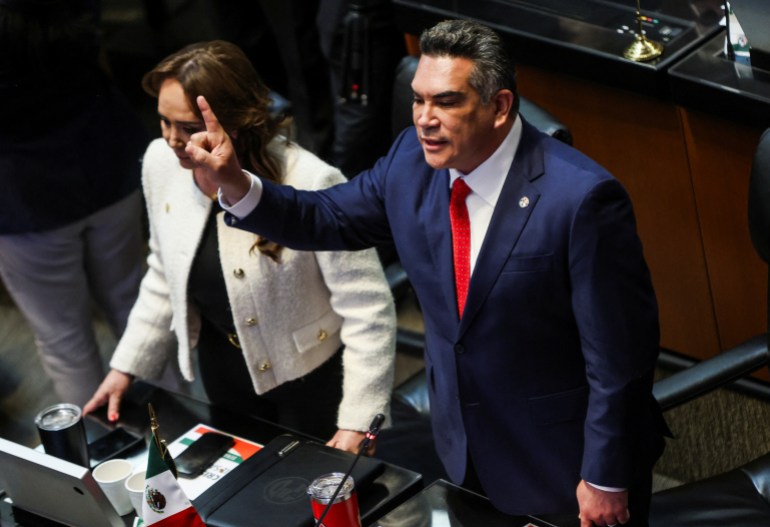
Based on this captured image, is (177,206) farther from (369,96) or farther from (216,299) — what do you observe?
(369,96)

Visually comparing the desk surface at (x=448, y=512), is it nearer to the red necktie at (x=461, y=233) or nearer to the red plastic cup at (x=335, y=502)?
the red plastic cup at (x=335, y=502)

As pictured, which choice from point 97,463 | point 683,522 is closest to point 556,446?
point 683,522

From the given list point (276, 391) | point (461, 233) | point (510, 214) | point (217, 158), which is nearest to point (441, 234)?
point (461, 233)

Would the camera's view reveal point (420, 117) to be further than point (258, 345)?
No

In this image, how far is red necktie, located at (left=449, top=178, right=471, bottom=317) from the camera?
2.24 m

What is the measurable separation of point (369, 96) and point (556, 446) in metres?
1.98

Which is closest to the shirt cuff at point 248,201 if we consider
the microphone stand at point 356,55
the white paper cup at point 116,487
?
the white paper cup at point 116,487

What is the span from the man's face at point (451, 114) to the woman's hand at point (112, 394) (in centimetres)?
108

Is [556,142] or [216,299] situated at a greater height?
[556,142]

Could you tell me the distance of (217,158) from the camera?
2.27m

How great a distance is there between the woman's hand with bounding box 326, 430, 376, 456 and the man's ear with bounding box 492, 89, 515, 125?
0.81 metres

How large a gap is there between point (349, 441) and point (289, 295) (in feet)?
1.10

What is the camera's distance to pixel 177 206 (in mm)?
2779

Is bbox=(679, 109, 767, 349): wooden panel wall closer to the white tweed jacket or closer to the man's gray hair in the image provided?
the white tweed jacket
